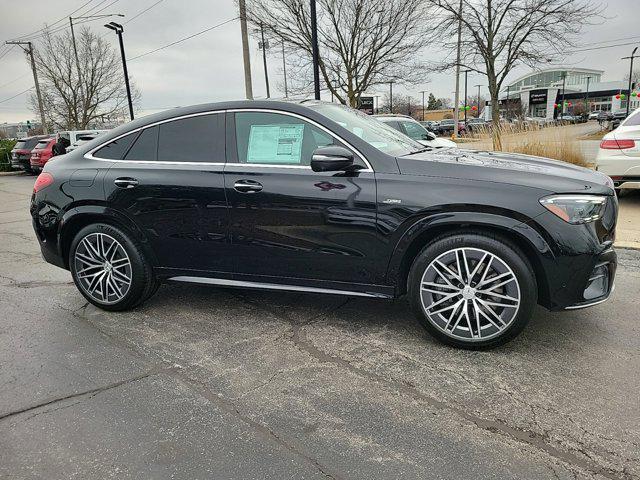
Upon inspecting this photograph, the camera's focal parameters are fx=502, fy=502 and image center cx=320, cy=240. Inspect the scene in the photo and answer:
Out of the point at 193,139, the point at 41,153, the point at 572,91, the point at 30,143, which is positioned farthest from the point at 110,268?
the point at 572,91

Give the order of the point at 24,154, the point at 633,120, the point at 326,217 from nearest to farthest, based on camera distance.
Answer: the point at 326,217 → the point at 633,120 → the point at 24,154

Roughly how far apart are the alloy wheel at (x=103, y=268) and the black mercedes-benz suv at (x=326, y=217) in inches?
0.5

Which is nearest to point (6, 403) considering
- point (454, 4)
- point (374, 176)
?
point (374, 176)

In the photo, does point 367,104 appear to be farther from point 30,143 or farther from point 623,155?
point 623,155

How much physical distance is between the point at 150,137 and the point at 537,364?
11.0 feet

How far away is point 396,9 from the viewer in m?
22.3

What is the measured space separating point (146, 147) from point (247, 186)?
1.07m

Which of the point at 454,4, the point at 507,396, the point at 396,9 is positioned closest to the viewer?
the point at 507,396

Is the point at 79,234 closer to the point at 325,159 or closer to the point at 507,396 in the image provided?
the point at 325,159

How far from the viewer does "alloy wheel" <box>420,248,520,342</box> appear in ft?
10.5

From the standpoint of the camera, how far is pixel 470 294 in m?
3.27

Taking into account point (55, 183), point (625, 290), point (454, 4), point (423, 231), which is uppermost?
point (454, 4)

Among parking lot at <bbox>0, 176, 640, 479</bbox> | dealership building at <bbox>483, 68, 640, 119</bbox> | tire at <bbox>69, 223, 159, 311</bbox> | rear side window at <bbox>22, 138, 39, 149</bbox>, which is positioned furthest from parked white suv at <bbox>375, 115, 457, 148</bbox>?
dealership building at <bbox>483, 68, 640, 119</bbox>

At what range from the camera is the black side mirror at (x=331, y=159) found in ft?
11.0
